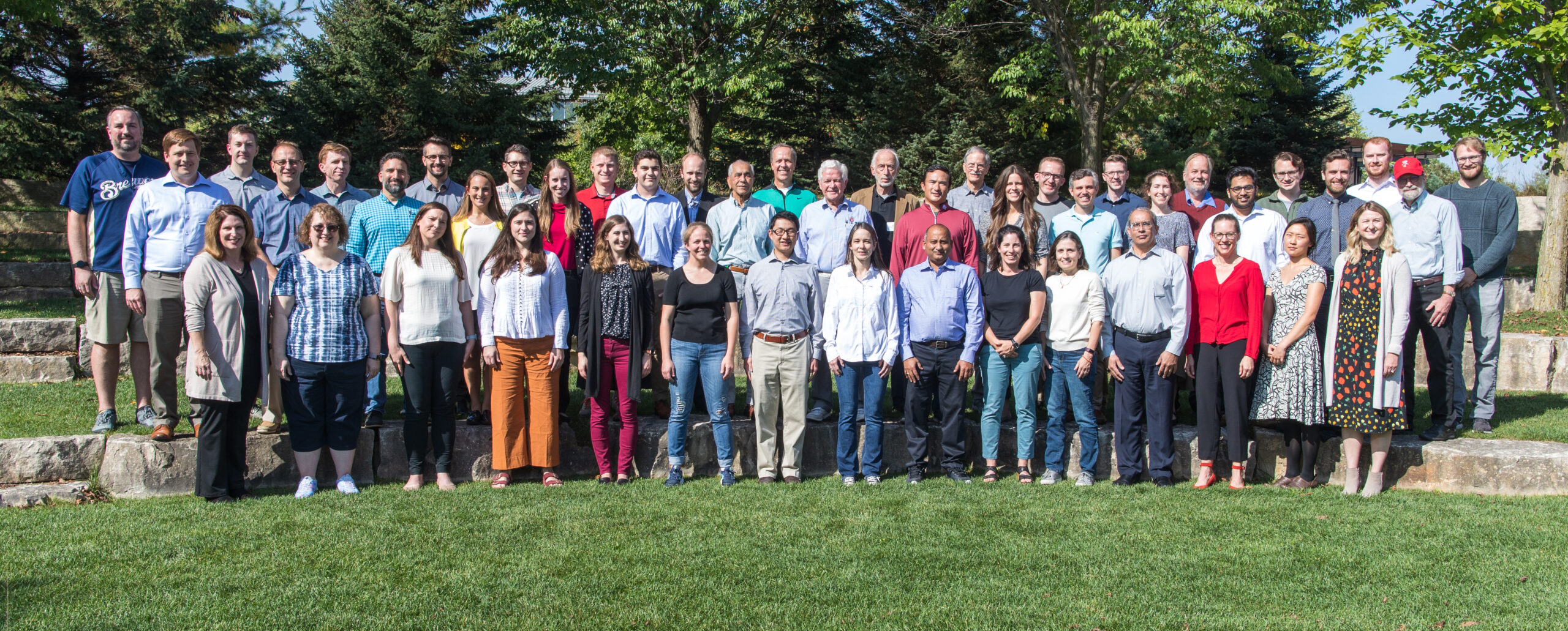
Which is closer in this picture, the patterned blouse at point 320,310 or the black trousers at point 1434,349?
the patterned blouse at point 320,310

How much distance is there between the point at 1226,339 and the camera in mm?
5941

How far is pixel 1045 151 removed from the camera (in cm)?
2148

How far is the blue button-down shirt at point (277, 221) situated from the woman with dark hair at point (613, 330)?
208 cm

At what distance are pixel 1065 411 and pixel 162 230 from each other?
19.3ft

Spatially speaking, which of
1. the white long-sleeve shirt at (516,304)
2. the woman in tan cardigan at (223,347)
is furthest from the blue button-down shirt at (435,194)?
the woman in tan cardigan at (223,347)

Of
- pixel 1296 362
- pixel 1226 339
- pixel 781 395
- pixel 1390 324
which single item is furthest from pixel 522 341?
pixel 1390 324

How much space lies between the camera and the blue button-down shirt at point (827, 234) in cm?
677

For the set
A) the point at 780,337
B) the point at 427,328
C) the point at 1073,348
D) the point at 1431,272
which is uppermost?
the point at 1431,272

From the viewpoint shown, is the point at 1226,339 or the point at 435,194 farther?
the point at 435,194

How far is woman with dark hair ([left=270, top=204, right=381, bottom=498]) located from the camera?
5512mm

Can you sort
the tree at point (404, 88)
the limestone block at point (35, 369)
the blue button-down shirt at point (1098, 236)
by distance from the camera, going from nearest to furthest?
the blue button-down shirt at point (1098, 236) < the limestone block at point (35, 369) < the tree at point (404, 88)

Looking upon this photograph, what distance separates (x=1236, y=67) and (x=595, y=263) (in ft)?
49.9

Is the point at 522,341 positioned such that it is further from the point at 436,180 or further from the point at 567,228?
the point at 436,180

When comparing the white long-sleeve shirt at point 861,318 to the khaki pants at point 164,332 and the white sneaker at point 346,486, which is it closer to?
the white sneaker at point 346,486
